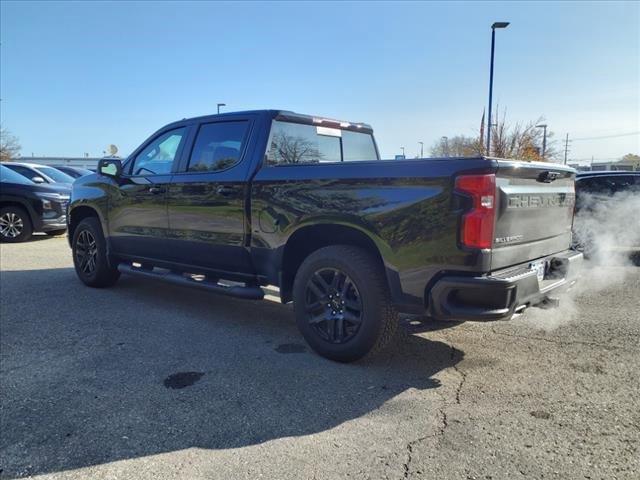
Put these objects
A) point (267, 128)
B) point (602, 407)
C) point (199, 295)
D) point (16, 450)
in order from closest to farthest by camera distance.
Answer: point (16, 450), point (602, 407), point (267, 128), point (199, 295)

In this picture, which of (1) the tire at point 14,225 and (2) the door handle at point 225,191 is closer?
(2) the door handle at point 225,191

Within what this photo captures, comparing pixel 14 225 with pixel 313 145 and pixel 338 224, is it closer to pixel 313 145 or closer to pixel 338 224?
pixel 313 145

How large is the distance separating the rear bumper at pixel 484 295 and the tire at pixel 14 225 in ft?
35.1

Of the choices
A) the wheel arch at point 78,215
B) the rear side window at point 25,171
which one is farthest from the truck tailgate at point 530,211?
the rear side window at point 25,171

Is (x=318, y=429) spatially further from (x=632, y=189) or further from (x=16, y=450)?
(x=632, y=189)

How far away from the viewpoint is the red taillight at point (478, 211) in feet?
10.0

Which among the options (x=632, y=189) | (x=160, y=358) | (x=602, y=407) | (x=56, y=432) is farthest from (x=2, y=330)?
(x=632, y=189)

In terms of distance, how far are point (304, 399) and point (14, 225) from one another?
10.2 meters

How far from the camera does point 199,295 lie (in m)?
6.20

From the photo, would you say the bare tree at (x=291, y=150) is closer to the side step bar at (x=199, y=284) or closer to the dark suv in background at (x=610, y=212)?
the side step bar at (x=199, y=284)

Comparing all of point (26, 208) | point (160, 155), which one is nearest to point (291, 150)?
point (160, 155)

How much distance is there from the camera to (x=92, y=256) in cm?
636

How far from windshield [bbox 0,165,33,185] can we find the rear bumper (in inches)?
433

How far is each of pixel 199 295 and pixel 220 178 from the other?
2116mm
